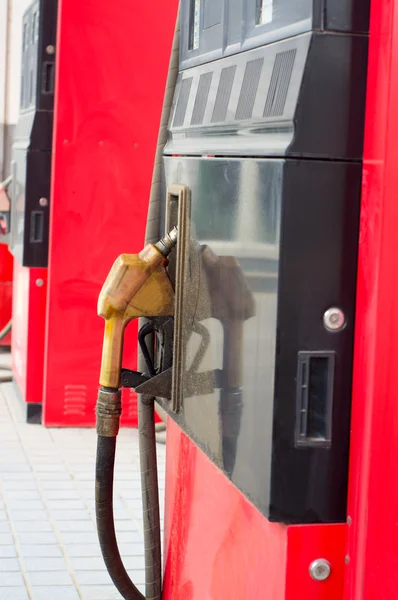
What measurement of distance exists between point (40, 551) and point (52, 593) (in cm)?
39

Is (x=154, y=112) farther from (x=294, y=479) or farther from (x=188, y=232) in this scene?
(x=294, y=479)

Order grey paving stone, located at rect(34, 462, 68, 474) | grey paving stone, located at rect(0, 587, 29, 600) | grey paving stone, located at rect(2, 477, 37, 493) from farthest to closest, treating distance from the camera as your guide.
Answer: grey paving stone, located at rect(34, 462, 68, 474) < grey paving stone, located at rect(2, 477, 37, 493) < grey paving stone, located at rect(0, 587, 29, 600)

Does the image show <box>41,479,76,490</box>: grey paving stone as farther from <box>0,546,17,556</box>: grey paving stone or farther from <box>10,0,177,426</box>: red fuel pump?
<box>10,0,177,426</box>: red fuel pump

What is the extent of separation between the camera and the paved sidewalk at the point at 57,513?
3.41m

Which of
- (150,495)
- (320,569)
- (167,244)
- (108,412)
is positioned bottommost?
(150,495)

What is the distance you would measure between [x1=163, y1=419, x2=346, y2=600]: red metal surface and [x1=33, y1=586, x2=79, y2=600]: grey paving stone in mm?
734

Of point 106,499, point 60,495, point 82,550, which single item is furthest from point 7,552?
point 106,499

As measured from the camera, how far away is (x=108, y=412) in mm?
2330

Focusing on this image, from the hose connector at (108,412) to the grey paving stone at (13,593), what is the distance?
112 centimetres

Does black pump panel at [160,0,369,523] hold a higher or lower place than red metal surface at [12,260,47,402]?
higher

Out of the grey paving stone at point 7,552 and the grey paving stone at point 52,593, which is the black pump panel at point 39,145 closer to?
the grey paving stone at point 7,552

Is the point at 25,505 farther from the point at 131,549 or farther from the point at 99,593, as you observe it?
the point at 99,593

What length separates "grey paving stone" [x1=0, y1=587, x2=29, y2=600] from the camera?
3244 mm

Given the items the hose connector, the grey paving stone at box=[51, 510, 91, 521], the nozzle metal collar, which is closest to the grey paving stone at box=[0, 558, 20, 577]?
the grey paving stone at box=[51, 510, 91, 521]
